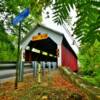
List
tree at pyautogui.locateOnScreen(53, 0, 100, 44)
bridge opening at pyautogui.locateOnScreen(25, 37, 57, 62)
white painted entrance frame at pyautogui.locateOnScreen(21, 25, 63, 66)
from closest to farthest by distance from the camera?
tree at pyautogui.locateOnScreen(53, 0, 100, 44), white painted entrance frame at pyautogui.locateOnScreen(21, 25, 63, 66), bridge opening at pyautogui.locateOnScreen(25, 37, 57, 62)

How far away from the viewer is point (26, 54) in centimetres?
2166

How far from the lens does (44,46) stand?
76.0ft

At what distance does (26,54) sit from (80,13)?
829 inches

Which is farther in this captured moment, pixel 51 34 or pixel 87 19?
pixel 51 34

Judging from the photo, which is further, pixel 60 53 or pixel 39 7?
pixel 60 53

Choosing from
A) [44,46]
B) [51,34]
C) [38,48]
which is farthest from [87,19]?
[38,48]

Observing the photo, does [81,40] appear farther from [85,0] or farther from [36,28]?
[36,28]

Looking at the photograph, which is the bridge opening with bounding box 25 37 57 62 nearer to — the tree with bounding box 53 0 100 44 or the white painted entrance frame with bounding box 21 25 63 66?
the white painted entrance frame with bounding box 21 25 63 66

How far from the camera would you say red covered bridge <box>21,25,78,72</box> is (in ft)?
58.9

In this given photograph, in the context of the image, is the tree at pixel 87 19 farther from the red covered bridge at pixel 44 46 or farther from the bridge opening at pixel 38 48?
the bridge opening at pixel 38 48

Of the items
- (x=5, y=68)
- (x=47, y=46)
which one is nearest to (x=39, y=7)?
(x=5, y=68)

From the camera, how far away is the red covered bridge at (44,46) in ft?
58.9

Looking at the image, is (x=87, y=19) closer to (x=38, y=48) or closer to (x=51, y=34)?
(x=51, y=34)

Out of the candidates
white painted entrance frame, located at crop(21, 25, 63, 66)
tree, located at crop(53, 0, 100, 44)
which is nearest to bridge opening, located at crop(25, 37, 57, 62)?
white painted entrance frame, located at crop(21, 25, 63, 66)
